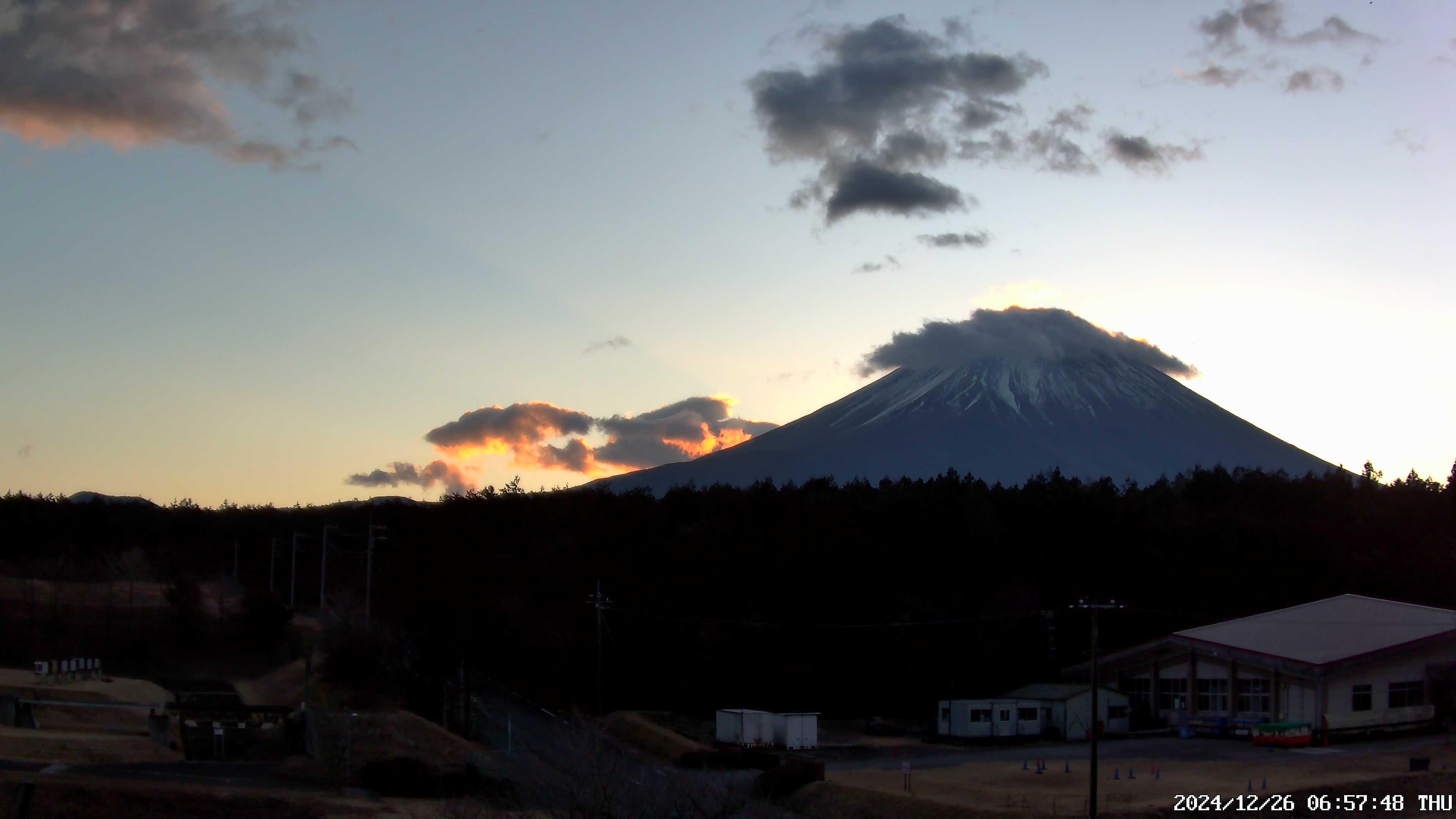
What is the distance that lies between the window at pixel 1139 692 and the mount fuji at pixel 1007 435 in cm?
8347

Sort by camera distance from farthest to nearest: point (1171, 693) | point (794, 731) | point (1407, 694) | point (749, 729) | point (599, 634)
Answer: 1. point (1171, 693)
2. point (599, 634)
3. point (749, 729)
4. point (1407, 694)
5. point (794, 731)

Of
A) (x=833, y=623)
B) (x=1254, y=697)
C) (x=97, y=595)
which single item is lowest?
(x=1254, y=697)

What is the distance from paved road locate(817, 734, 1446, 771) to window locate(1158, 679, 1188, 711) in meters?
3.84

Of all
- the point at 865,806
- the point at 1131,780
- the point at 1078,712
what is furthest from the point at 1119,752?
the point at 865,806

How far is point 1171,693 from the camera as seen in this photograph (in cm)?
5175

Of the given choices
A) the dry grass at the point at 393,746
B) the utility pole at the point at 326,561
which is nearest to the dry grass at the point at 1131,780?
the dry grass at the point at 393,746

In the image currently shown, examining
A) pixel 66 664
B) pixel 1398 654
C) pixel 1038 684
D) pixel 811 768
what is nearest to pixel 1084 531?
pixel 1038 684

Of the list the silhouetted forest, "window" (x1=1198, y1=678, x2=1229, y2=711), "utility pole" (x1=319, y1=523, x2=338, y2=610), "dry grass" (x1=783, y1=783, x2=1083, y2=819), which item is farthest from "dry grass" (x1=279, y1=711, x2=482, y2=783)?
"utility pole" (x1=319, y1=523, x2=338, y2=610)

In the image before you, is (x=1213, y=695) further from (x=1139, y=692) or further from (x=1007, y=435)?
(x=1007, y=435)

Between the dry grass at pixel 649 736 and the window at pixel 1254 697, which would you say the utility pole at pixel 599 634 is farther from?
the window at pixel 1254 697

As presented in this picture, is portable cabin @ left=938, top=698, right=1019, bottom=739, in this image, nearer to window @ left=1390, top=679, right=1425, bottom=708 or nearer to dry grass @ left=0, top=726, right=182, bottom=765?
window @ left=1390, top=679, right=1425, bottom=708

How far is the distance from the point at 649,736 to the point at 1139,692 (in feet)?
69.4

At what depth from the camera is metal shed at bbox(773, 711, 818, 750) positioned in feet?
151

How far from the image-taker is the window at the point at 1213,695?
4894cm
